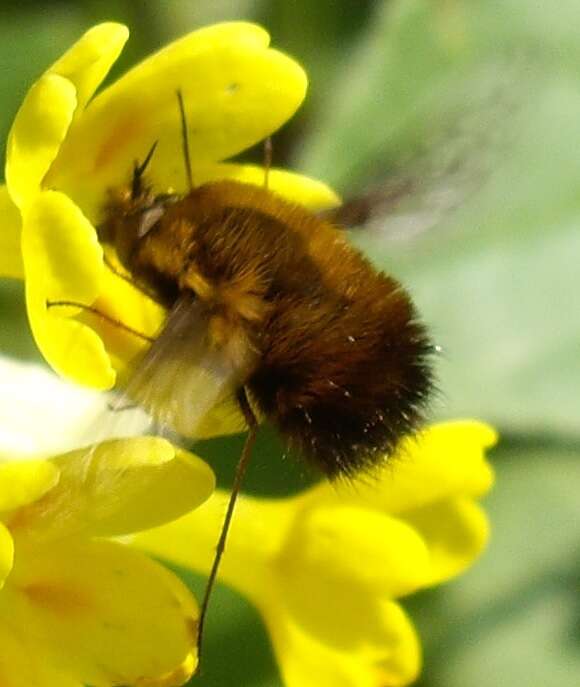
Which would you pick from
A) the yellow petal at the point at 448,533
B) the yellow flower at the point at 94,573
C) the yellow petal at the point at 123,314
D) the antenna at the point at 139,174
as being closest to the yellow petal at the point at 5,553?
the yellow flower at the point at 94,573

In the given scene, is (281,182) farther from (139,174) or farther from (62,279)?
(62,279)

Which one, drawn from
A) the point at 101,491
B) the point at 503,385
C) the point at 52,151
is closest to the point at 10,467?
the point at 101,491

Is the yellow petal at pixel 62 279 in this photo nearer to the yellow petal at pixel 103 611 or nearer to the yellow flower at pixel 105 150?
the yellow flower at pixel 105 150

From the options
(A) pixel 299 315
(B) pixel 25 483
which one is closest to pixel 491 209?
(A) pixel 299 315

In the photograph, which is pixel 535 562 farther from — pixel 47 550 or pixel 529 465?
pixel 47 550

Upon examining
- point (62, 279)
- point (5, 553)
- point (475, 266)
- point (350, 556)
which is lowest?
point (475, 266)

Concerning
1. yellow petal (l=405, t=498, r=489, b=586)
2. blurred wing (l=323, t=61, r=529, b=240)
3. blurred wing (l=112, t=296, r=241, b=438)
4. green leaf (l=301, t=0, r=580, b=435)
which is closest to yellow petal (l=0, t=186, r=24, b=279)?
blurred wing (l=112, t=296, r=241, b=438)

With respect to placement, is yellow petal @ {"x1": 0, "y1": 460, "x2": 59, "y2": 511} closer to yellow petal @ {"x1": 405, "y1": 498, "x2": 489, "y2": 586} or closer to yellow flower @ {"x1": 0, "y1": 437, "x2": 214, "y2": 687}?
yellow flower @ {"x1": 0, "y1": 437, "x2": 214, "y2": 687}
